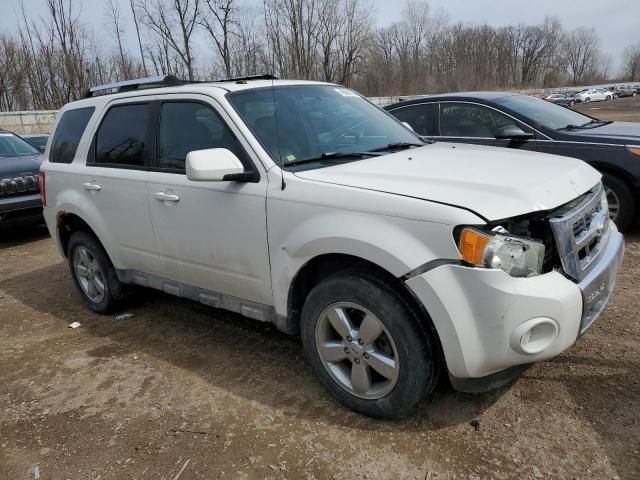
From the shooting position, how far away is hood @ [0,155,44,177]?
772 cm

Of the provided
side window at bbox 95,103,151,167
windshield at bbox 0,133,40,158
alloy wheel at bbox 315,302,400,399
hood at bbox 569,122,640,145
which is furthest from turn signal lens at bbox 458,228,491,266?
windshield at bbox 0,133,40,158

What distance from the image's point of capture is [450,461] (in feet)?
8.30

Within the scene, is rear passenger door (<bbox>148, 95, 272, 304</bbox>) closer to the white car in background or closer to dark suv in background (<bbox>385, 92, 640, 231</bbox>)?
dark suv in background (<bbox>385, 92, 640, 231</bbox>)

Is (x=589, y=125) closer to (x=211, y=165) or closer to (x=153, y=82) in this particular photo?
(x=153, y=82)

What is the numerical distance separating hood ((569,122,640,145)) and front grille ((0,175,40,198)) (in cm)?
733

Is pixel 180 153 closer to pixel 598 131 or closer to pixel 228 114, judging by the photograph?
pixel 228 114

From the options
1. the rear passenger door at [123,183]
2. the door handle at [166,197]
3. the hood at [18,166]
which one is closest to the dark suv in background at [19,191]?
the hood at [18,166]

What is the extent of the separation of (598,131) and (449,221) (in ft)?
15.6

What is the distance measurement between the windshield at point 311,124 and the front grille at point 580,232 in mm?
1253

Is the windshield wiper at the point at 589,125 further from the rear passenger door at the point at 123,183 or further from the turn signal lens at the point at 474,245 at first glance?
the rear passenger door at the point at 123,183

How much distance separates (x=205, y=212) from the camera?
11.1 feet

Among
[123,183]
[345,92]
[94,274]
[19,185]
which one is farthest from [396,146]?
[19,185]

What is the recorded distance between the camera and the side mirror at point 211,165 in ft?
9.68

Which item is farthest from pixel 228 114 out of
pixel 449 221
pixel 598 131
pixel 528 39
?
pixel 528 39
